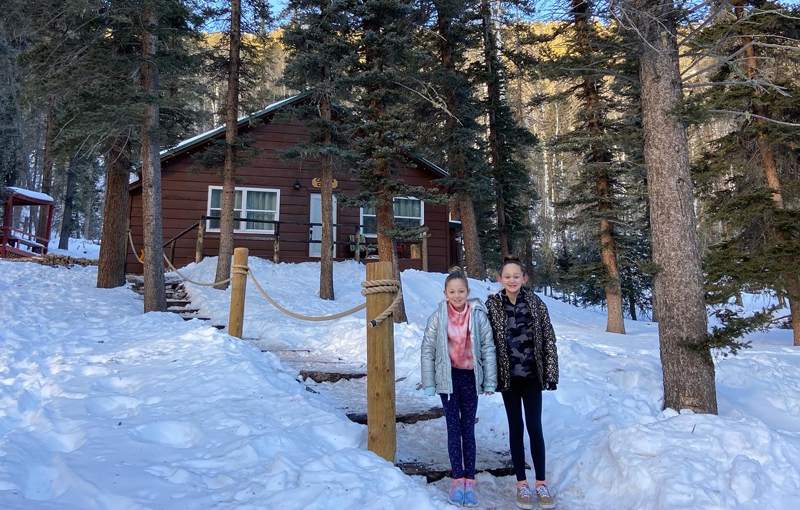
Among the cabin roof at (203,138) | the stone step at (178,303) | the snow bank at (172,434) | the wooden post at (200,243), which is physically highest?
the cabin roof at (203,138)

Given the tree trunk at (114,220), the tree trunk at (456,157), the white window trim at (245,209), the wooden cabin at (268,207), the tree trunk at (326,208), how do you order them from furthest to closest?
the white window trim at (245,209)
the wooden cabin at (268,207)
the tree trunk at (456,157)
the tree trunk at (326,208)
the tree trunk at (114,220)

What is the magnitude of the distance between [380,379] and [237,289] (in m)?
4.20

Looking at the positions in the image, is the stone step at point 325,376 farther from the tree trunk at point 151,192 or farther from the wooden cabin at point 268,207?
the wooden cabin at point 268,207

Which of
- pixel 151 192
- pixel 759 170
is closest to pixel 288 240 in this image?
pixel 151 192

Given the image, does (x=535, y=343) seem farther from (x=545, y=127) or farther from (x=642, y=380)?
(x=545, y=127)

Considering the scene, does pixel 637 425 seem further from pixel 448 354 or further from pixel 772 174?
pixel 772 174

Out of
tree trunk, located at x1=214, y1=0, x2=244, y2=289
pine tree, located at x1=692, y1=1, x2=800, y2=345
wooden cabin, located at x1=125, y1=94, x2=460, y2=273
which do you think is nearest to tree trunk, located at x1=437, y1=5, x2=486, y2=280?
wooden cabin, located at x1=125, y1=94, x2=460, y2=273

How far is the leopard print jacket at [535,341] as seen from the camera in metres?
3.47

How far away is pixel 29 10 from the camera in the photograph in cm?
933

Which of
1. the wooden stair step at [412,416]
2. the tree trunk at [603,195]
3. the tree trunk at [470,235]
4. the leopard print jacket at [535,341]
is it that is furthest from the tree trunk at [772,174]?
the leopard print jacket at [535,341]

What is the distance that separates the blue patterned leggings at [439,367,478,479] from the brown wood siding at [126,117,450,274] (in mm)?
12795

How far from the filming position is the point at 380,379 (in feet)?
12.1

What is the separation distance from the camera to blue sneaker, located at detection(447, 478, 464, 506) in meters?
3.24

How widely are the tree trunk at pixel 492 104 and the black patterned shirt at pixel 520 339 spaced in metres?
12.0
